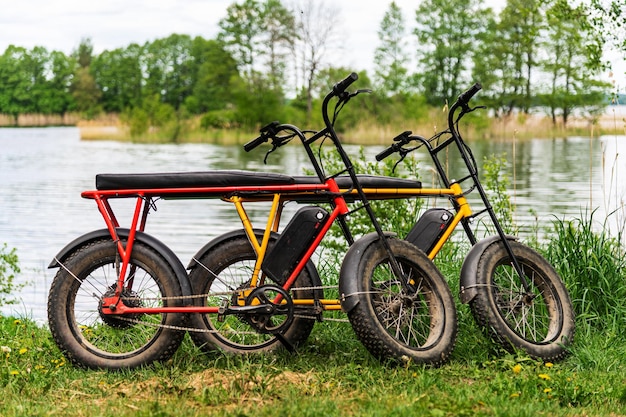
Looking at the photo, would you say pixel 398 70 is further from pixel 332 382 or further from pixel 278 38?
pixel 332 382

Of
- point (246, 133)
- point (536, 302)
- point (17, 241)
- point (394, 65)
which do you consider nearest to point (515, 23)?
point (394, 65)

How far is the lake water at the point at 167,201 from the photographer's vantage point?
11.5 m

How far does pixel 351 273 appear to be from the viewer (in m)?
4.93

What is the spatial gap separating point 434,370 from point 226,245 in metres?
1.41

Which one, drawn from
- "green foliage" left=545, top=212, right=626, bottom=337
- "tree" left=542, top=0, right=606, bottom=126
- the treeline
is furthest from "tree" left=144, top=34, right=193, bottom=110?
"green foliage" left=545, top=212, right=626, bottom=337

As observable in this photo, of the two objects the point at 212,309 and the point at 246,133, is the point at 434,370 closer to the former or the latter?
the point at 212,309

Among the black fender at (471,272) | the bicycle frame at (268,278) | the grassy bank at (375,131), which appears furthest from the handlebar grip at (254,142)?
the grassy bank at (375,131)

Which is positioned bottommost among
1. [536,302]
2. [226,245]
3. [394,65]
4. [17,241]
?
[17,241]

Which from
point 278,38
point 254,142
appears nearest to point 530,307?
point 254,142

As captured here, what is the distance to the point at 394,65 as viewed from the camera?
6047 centimetres

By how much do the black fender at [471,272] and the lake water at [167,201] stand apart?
169 cm

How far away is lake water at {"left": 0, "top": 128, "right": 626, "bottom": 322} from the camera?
1145 centimetres

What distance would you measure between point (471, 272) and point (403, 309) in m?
0.50

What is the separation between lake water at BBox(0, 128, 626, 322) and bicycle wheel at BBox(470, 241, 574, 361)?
1386 millimetres
